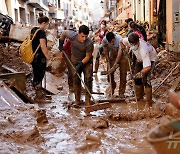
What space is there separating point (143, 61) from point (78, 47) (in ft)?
4.62

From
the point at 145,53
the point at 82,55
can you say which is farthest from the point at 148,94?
the point at 82,55

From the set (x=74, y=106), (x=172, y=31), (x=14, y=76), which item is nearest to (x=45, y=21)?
(x=14, y=76)

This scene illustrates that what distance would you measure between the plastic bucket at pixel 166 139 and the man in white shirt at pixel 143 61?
3.80 metres

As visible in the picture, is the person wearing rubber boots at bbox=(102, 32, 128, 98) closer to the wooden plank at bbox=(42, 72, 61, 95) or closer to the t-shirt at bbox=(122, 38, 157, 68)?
the t-shirt at bbox=(122, 38, 157, 68)

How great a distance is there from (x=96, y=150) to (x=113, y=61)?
4.31 meters

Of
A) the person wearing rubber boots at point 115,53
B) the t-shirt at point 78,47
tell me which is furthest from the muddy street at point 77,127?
the t-shirt at point 78,47

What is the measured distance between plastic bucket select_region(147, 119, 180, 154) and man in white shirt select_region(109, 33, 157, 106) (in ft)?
12.5

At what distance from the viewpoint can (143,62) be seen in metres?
6.73

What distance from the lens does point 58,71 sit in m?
12.7

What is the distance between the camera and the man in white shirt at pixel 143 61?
6.73 m

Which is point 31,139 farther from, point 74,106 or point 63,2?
point 63,2

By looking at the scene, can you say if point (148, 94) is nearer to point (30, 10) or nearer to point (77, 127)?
point (77, 127)

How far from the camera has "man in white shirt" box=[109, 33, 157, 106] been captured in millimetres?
6730

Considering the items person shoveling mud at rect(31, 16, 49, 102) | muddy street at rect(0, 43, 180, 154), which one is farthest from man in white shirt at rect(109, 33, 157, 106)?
person shoveling mud at rect(31, 16, 49, 102)
